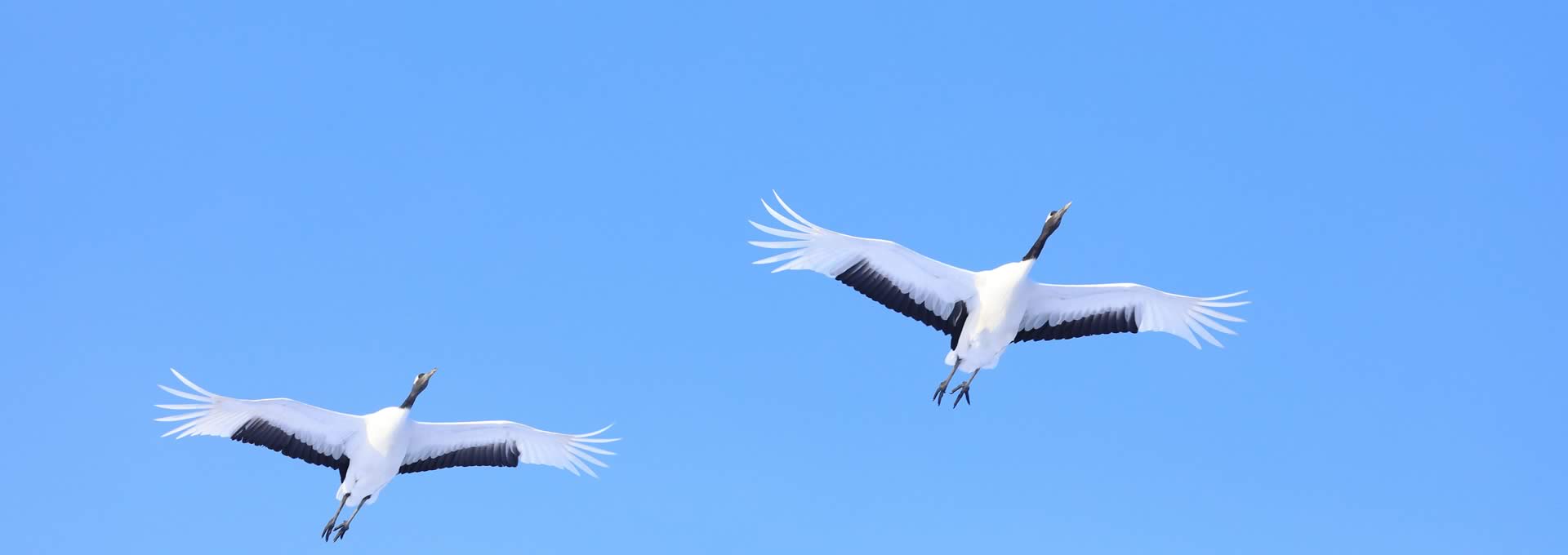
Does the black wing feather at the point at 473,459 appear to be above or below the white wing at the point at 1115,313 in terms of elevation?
below

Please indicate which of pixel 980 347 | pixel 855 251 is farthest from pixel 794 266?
pixel 980 347

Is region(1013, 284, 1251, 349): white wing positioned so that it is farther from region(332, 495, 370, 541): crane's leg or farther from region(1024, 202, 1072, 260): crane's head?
region(332, 495, 370, 541): crane's leg

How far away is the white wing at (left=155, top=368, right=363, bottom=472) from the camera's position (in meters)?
33.7

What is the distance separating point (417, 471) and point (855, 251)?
10.9m

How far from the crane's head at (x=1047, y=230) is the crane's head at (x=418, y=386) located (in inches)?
513

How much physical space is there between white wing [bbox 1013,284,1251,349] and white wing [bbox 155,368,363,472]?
13728 millimetres

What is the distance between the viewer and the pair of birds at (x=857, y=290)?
3170 centimetres

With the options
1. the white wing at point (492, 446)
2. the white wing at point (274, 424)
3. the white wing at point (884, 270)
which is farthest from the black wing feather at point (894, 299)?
the white wing at point (274, 424)

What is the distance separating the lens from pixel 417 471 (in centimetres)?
3578

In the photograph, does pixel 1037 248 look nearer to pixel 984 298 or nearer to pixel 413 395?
pixel 984 298

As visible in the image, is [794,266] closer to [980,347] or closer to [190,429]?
[980,347]

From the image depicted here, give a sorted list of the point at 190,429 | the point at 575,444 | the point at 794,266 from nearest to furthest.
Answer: the point at 794,266 < the point at 190,429 < the point at 575,444

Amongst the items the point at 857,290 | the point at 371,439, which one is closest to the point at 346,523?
the point at 371,439

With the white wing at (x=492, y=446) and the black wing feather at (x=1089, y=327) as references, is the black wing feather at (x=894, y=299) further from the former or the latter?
the white wing at (x=492, y=446)
